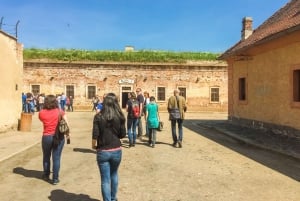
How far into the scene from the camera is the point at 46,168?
8258 mm

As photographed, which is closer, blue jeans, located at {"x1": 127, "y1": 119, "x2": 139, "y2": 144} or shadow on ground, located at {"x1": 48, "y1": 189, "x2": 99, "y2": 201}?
shadow on ground, located at {"x1": 48, "y1": 189, "x2": 99, "y2": 201}

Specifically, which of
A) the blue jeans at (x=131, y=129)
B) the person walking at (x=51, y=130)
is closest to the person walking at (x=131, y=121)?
the blue jeans at (x=131, y=129)

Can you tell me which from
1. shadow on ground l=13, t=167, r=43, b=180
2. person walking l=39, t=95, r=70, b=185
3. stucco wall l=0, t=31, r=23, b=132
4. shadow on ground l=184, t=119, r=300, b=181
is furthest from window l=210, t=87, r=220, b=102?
person walking l=39, t=95, r=70, b=185

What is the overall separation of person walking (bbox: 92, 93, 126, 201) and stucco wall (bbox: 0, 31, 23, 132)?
37.8 ft

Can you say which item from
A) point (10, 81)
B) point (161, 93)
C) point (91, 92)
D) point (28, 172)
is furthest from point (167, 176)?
point (161, 93)

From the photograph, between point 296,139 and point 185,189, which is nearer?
point 185,189

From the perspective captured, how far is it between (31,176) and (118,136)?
3448mm

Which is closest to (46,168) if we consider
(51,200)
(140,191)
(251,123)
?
(51,200)

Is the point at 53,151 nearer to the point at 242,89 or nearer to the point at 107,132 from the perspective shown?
the point at 107,132

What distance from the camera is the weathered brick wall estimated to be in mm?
36438

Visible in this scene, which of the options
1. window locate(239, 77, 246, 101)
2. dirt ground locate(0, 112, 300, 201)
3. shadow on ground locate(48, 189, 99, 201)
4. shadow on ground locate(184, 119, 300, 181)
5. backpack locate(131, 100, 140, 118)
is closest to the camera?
Result: shadow on ground locate(48, 189, 99, 201)

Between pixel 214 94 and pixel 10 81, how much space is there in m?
24.0

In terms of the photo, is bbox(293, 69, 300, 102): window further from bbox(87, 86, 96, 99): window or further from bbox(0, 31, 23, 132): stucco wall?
bbox(87, 86, 96, 99): window

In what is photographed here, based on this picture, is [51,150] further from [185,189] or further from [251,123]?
[251,123]
